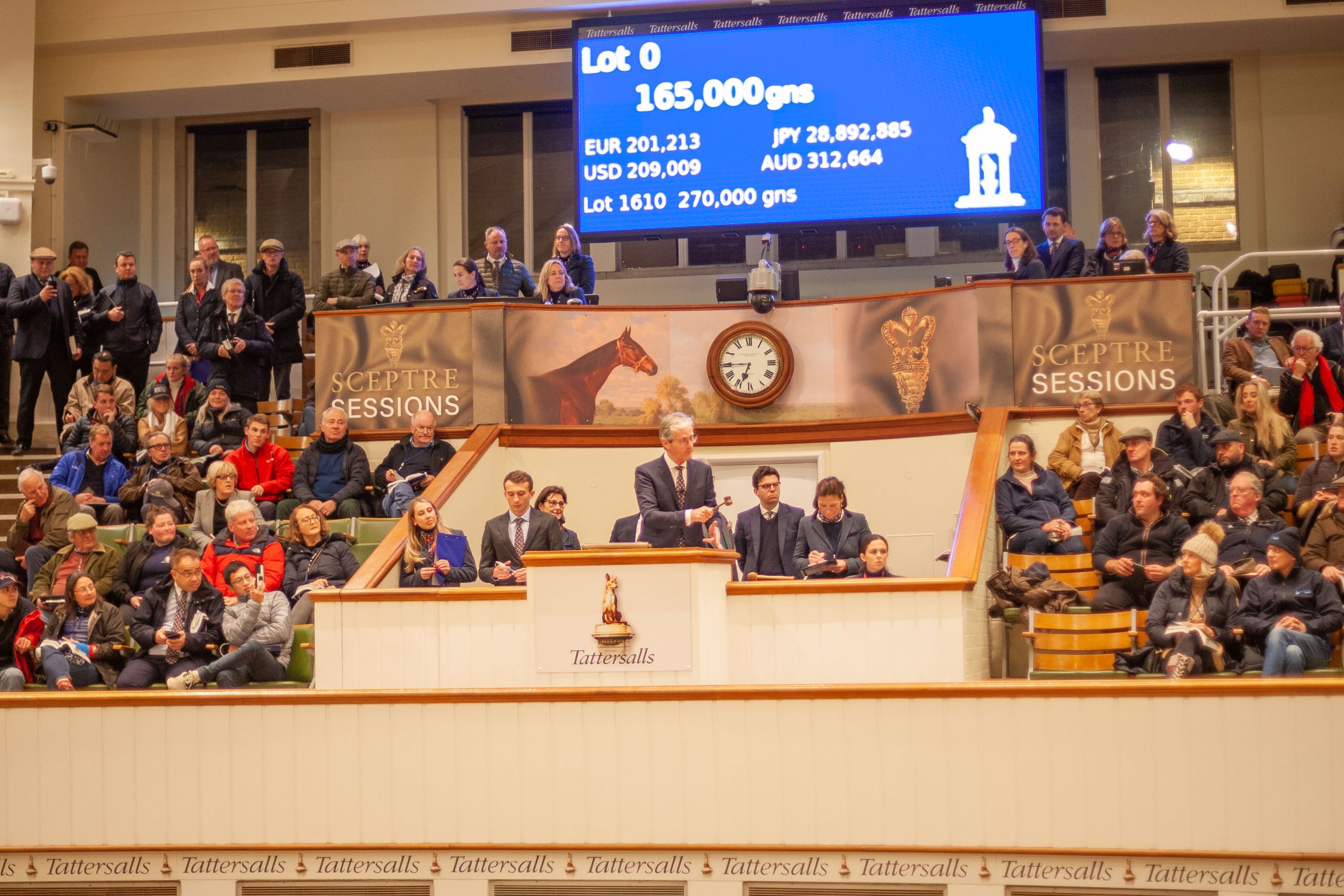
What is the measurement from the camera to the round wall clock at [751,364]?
1004cm

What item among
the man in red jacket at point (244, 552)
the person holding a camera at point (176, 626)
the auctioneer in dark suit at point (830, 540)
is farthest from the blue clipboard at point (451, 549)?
the auctioneer in dark suit at point (830, 540)

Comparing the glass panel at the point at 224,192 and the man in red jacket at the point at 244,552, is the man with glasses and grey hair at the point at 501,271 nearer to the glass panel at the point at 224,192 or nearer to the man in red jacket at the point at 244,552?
the man in red jacket at the point at 244,552

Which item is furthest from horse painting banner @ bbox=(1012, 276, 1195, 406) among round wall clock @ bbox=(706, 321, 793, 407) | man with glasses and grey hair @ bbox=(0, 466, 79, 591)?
man with glasses and grey hair @ bbox=(0, 466, 79, 591)

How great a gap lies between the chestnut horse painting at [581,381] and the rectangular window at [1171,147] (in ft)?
17.5

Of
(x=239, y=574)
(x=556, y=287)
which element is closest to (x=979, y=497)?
(x=556, y=287)

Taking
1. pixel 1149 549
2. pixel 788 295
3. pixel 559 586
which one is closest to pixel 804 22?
pixel 788 295

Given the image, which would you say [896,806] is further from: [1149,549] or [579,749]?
[1149,549]

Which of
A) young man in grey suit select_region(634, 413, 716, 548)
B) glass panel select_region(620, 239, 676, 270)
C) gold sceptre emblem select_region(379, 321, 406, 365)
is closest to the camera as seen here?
young man in grey suit select_region(634, 413, 716, 548)

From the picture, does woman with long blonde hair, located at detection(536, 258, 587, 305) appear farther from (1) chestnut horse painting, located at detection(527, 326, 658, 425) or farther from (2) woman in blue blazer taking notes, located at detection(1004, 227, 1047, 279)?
(2) woman in blue blazer taking notes, located at detection(1004, 227, 1047, 279)

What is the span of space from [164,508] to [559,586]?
2999mm

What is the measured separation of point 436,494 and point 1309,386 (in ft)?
16.8

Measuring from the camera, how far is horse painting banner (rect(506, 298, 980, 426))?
9.95 metres

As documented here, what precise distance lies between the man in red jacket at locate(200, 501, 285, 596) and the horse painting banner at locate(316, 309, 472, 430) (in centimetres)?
233

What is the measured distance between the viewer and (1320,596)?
21.2 ft
